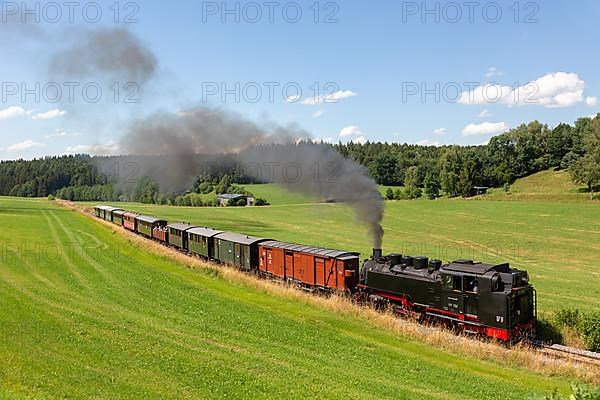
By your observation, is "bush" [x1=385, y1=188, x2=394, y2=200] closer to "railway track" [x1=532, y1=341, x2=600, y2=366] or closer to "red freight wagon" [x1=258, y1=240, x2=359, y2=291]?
"red freight wagon" [x1=258, y1=240, x2=359, y2=291]

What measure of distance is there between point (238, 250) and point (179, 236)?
12.3 metres

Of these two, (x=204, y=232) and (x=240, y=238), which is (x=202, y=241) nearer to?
(x=204, y=232)

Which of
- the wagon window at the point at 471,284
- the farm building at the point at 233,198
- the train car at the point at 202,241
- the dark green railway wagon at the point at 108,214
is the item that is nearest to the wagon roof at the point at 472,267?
the wagon window at the point at 471,284

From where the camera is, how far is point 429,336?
1712cm

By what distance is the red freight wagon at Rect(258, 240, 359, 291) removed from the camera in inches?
888

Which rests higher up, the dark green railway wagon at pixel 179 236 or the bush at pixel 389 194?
the bush at pixel 389 194

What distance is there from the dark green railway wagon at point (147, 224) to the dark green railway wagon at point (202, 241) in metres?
9.95

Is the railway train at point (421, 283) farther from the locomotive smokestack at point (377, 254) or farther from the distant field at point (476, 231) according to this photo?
the distant field at point (476, 231)

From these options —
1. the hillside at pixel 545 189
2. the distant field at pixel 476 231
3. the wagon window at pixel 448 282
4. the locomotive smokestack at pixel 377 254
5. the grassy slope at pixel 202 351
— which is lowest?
the distant field at pixel 476 231

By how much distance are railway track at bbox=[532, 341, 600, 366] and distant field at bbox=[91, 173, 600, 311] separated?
6607 mm

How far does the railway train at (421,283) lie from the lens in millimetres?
16562

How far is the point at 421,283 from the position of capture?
1886cm

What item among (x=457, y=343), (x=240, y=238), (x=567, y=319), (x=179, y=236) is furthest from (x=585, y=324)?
(x=179, y=236)

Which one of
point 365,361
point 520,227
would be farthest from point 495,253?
point 365,361
